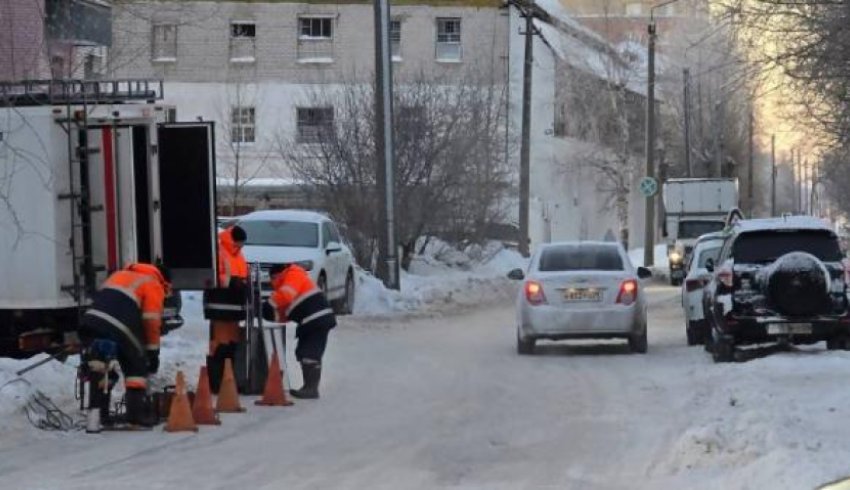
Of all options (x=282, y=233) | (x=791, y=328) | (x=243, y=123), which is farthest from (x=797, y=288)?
(x=243, y=123)

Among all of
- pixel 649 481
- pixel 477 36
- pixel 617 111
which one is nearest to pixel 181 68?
pixel 477 36

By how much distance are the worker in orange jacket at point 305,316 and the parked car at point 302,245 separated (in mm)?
9347

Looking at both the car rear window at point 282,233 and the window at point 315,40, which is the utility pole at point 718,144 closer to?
the window at point 315,40

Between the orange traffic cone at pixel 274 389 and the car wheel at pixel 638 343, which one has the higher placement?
the orange traffic cone at pixel 274 389

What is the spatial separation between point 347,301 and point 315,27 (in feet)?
107

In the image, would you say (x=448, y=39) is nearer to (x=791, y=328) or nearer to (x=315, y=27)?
(x=315, y=27)

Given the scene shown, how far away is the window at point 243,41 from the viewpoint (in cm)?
5744

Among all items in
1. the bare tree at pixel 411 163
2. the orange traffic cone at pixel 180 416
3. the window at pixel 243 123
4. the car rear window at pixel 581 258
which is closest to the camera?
the orange traffic cone at pixel 180 416

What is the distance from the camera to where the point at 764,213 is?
340 feet

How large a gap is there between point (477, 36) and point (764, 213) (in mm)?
52177

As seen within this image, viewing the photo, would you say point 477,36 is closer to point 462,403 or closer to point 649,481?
point 462,403

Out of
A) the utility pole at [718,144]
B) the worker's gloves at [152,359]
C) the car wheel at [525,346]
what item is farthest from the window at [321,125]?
the utility pole at [718,144]

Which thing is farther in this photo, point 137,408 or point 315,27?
point 315,27

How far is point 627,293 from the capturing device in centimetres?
1888
